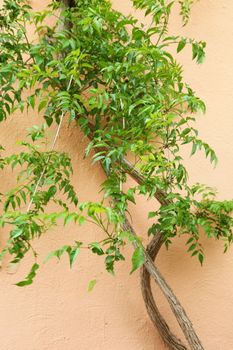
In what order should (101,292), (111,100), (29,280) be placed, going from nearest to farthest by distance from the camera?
1. (29,280)
2. (111,100)
3. (101,292)

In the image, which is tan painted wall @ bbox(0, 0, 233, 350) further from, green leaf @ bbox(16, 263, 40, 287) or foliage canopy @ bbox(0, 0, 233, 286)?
green leaf @ bbox(16, 263, 40, 287)

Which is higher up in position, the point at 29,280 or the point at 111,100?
the point at 111,100

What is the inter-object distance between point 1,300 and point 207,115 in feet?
3.62

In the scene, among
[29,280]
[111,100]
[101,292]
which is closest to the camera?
[29,280]

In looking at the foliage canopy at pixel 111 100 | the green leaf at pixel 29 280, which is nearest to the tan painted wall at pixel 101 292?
the foliage canopy at pixel 111 100

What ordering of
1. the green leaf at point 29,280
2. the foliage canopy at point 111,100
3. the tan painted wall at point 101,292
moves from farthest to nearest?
1. the tan painted wall at point 101,292
2. the foliage canopy at point 111,100
3. the green leaf at point 29,280

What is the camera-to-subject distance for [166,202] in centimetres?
124

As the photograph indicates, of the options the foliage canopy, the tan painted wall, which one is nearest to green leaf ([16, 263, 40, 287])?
the foliage canopy

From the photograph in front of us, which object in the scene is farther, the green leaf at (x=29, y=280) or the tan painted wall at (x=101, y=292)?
the tan painted wall at (x=101, y=292)

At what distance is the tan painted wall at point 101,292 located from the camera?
1.32 meters

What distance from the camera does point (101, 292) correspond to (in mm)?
1387

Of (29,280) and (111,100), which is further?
(111,100)

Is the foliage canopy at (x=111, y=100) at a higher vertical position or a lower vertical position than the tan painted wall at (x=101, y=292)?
higher

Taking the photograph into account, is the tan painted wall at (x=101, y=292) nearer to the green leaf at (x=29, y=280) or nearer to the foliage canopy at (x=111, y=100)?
the foliage canopy at (x=111, y=100)
